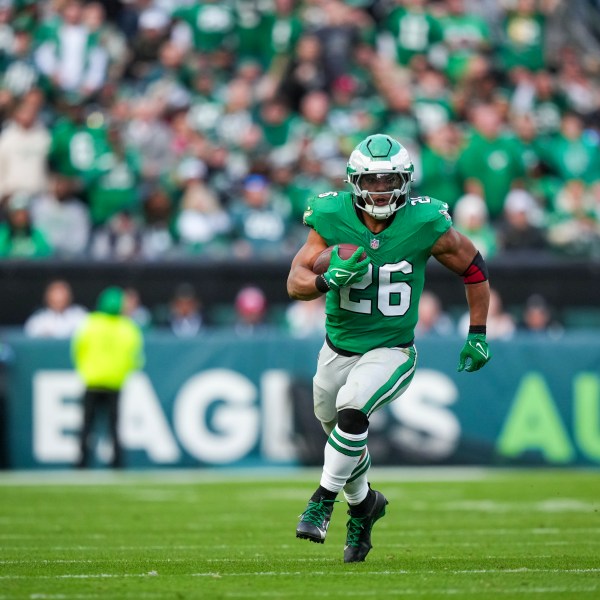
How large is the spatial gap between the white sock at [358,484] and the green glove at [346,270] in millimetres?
905

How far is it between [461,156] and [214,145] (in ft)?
9.06

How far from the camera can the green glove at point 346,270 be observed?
20.2 feet

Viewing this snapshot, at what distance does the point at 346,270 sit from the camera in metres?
6.14

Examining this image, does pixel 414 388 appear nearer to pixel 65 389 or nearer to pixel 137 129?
pixel 65 389

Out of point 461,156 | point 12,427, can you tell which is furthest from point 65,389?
point 461,156

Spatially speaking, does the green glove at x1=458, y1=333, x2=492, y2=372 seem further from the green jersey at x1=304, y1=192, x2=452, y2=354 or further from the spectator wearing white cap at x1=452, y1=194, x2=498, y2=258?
the spectator wearing white cap at x1=452, y1=194, x2=498, y2=258

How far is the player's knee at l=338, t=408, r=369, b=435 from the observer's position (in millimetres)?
6262

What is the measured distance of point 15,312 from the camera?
1410 cm

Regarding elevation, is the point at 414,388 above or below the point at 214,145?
below

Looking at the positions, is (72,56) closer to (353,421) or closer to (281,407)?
(281,407)

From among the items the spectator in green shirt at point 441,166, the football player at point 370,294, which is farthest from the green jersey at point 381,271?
the spectator in green shirt at point 441,166

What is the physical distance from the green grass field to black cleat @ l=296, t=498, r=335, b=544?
16cm

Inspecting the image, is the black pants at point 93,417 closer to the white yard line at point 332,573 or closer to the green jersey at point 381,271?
the green jersey at point 381,271

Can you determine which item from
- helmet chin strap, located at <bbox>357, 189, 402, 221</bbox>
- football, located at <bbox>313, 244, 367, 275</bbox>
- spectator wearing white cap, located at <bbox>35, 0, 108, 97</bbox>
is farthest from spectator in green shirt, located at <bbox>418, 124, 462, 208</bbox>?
football, located at <bbox>313, 244, 367, 275</bbox>
